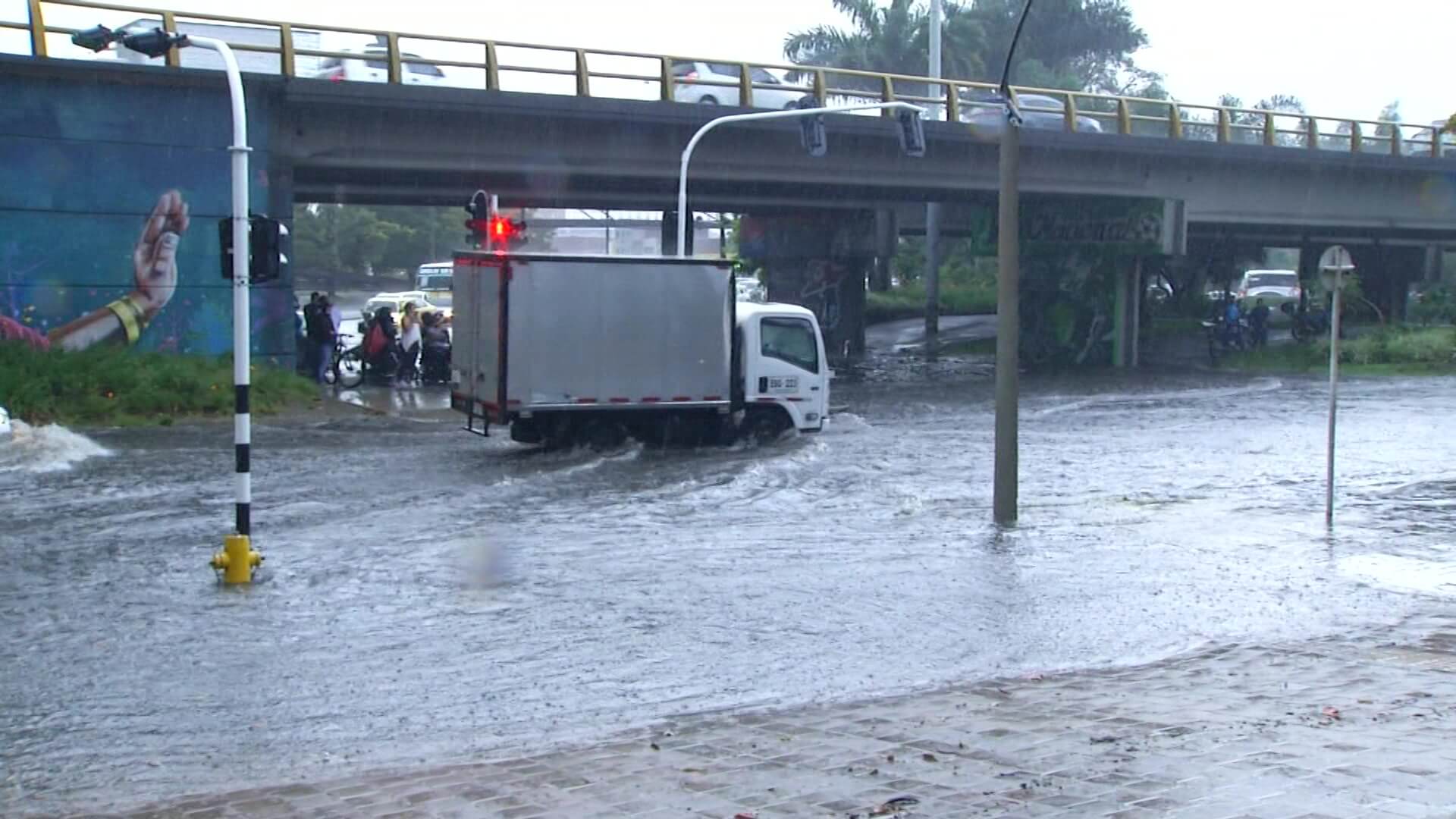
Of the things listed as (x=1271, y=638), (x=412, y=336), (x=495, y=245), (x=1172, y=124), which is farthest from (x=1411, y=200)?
(x=1271, y=638)

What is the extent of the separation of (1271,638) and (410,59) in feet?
81.4

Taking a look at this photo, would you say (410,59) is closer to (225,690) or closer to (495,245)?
(495,245)

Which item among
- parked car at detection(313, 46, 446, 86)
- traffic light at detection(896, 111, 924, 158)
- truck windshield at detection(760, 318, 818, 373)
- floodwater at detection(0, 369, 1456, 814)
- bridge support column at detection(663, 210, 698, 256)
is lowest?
floodwater at detection(0, 369, 1456, 814)

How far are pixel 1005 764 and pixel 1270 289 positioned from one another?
6629 centimetres

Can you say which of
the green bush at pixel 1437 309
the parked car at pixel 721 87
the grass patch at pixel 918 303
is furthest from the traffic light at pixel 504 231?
the green bush at pixel 1437 309

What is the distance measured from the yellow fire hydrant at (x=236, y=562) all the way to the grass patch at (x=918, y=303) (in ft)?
172

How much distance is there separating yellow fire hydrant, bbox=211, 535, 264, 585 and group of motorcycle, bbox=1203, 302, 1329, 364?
42734mm

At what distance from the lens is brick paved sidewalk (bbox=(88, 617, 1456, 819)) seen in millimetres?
6406

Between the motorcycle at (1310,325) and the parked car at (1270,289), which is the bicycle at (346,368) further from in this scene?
the parked car at (1270,289)

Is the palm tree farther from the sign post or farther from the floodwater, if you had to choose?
the sign post

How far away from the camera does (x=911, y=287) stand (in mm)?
73625

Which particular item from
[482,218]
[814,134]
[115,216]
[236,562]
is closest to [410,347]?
[115,216]

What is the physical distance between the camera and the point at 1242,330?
176 ft

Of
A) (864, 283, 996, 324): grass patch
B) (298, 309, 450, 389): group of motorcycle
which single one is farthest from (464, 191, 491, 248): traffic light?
(864, 283, 996, 324): grass patch
